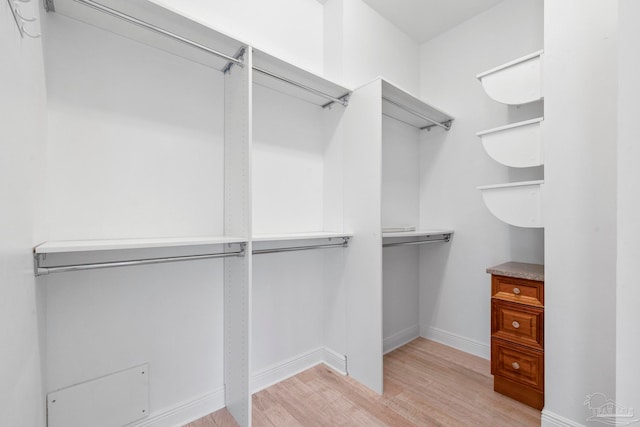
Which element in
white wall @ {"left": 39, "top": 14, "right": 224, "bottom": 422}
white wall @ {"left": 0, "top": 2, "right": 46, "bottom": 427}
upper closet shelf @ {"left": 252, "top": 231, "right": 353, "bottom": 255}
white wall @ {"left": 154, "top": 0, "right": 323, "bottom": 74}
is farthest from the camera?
upper closet shelf @ {"left": 252, "top": 231, "right": 353, "bottom": 255}

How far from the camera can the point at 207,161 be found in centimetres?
168

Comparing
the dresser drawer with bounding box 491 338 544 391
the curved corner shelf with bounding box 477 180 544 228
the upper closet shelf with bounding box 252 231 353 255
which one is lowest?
the dresser drawer with bounding box 491 338 544 391

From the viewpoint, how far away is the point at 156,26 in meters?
1.33

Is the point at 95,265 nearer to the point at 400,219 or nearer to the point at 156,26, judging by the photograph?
the point at 156,26

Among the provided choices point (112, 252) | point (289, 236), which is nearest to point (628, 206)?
point (289, 236)

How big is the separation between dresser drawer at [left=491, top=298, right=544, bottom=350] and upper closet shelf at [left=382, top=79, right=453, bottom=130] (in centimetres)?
158

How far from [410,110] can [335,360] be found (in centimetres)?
214

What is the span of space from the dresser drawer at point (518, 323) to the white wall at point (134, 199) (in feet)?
5.91

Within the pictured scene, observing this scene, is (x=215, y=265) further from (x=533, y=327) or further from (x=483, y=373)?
(x=483, y=373)

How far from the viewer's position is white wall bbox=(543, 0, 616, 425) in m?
1.35

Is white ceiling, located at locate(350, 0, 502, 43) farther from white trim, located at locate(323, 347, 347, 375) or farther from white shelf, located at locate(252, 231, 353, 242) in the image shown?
white trim, located at locate(323, 347, 347, 375)

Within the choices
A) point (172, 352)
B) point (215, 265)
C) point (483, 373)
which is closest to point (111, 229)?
point (215, 265)

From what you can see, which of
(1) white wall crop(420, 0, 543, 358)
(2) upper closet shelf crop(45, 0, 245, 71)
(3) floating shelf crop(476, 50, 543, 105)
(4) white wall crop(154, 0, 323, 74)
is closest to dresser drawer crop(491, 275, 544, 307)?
(1) white wall crop(420, 0, 543, 358)

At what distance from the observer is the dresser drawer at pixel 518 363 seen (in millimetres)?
1691
